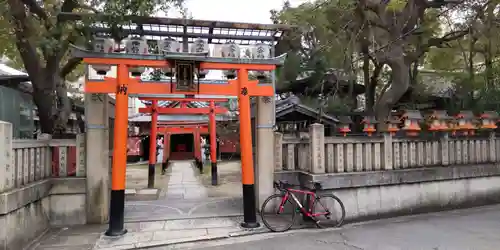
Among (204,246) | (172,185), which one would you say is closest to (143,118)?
(172,185)

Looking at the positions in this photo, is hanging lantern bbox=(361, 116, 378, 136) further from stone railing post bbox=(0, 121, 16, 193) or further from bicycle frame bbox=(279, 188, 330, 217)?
stone railing post bbox=(0, 121, 16, 193)

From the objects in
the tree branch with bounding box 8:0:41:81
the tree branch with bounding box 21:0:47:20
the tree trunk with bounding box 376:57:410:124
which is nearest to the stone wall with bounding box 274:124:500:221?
the tree trunk with bounding box 376:57:410:124

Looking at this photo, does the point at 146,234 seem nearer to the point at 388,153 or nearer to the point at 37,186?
the point at 37,186

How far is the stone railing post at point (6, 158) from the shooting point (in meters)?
5.48

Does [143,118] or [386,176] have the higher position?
[143,118]

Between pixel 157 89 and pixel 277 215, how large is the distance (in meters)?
4.24

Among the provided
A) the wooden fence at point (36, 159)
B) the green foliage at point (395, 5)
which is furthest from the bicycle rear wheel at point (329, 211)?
the green foliage at point (395, 5)

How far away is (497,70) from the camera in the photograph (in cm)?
1110

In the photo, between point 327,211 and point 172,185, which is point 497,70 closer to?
point 327,211

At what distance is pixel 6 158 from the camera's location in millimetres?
5602

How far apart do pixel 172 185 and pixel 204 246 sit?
27.9 feet

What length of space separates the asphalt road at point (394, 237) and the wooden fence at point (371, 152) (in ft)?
→ 4.81

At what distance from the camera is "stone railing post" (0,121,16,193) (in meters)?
5.48

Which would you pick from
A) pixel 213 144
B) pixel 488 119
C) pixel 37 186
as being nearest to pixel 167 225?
pixel 37 186
